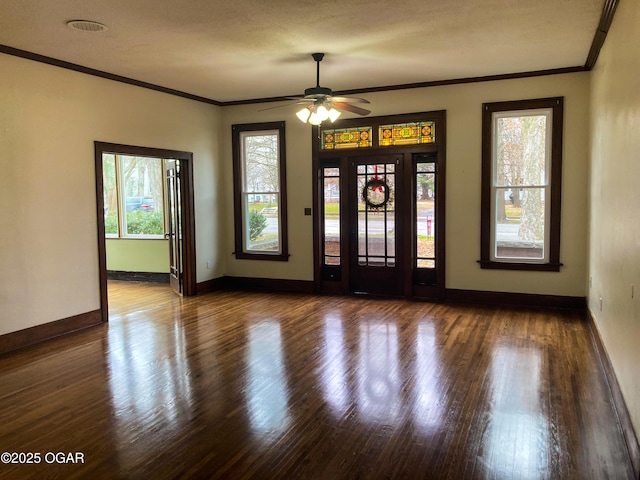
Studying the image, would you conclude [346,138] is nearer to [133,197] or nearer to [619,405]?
[133,197]

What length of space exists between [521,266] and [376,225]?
6.34 feet

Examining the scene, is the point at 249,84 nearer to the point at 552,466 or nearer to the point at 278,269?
the point at 278,269

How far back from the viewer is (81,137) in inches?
219

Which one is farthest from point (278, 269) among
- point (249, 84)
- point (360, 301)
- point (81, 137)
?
point (81, 137)

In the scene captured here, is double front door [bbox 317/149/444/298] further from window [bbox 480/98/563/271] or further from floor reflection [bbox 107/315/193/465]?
floor reflection [bbox 107/315/193/465]

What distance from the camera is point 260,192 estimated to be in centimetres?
782

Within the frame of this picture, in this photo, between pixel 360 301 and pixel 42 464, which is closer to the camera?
pixel 42 464

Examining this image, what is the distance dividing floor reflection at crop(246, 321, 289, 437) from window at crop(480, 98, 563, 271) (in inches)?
119

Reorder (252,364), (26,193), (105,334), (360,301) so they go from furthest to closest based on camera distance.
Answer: (360,301)
(105,334)
(26,193)
(252,364)

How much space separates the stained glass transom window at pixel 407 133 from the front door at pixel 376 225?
0.22 m

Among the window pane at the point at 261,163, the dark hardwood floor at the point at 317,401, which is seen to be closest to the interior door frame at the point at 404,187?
the window pane at the point at 261,163

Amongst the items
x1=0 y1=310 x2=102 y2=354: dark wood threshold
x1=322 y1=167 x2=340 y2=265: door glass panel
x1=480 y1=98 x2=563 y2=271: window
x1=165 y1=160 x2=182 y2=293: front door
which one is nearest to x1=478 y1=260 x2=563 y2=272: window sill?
x1=480 y1=98 x2=563 y2=271: window

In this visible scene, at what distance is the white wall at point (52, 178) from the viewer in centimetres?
483

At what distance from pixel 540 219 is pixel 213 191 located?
4539 mm
